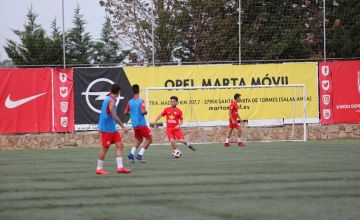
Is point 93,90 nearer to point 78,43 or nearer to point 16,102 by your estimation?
point 78,43

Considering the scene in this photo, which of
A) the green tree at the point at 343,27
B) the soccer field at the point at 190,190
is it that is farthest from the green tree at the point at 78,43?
the soccer field at the point at 190,190

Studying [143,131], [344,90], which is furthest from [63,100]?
[344,90]

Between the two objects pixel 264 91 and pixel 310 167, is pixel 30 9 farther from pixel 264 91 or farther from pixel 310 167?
pixel 310 167

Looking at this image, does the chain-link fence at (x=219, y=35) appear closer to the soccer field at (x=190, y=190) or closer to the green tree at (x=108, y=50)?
the green tree at (x=108, y=50)

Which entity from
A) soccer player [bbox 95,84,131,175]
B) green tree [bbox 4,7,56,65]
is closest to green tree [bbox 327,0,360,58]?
green tree [bbox 4,7,56,65]

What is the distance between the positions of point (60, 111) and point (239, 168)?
14058 mm

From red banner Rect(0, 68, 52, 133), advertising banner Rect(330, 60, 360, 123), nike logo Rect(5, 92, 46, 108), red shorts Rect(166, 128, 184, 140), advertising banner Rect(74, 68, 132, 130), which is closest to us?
red shorts Rect(166, 128, 184, 140)

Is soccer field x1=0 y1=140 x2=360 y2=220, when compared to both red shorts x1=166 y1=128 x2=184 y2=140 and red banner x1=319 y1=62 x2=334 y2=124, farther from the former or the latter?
red banner x1=319 y1=62 x2=334 y2=124

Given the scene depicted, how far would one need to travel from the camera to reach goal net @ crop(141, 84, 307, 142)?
28344 millimetres

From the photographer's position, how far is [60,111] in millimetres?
27547

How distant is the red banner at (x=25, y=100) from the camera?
27.1m

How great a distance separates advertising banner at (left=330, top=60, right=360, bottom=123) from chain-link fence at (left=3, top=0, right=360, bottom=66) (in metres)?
0.65

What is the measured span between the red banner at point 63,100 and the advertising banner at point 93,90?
0.22 metres

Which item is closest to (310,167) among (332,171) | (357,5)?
(332,171)
